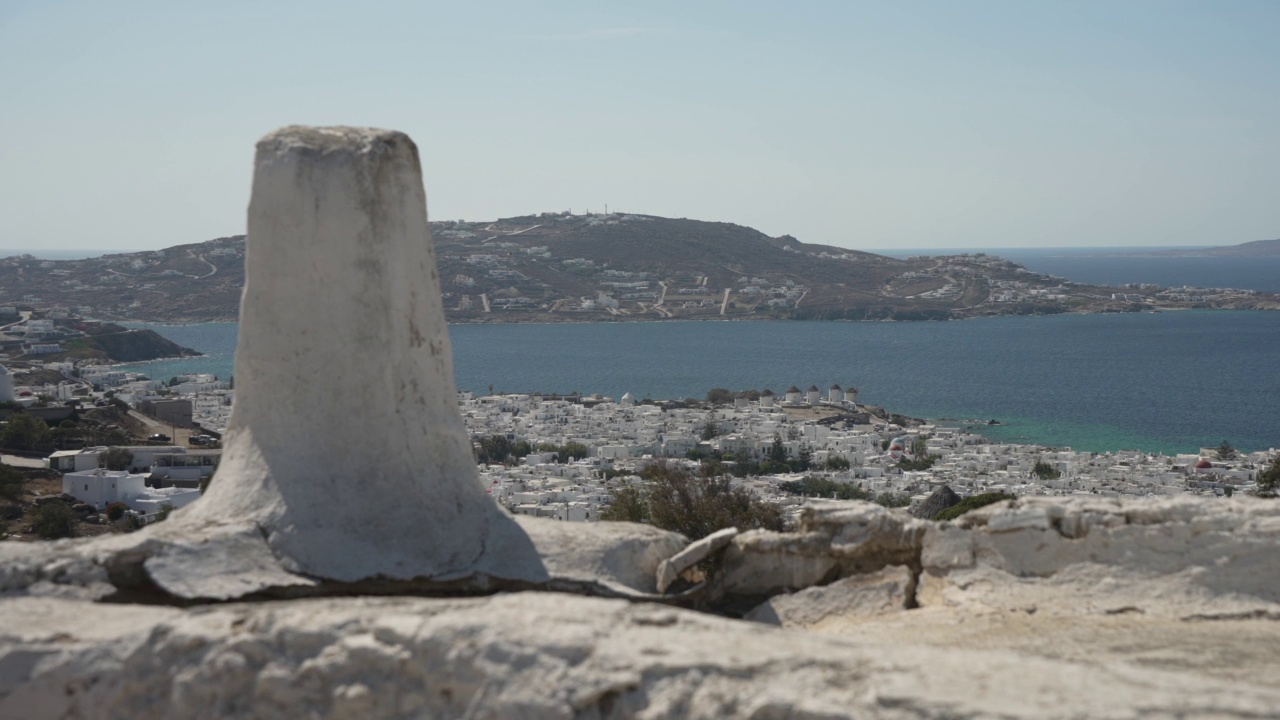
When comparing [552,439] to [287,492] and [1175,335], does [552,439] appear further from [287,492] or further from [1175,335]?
[1175,335]

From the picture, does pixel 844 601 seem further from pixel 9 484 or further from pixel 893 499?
pixel 893 499

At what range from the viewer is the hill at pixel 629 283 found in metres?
148

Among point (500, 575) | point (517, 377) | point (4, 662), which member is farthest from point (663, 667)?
point (517, 377)

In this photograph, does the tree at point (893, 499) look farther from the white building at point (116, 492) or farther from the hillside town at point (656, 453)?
the white building at point (116, 492)

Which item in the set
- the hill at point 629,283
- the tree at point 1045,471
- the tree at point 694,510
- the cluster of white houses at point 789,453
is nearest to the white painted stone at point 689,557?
the tree at point 694,510

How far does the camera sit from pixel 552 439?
204ft

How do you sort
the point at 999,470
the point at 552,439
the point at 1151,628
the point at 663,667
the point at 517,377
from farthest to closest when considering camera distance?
the point at 517,377, the point at 552,439, the point at 999,470, the point at 1151,628, the point at 663,667

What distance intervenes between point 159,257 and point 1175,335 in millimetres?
129989

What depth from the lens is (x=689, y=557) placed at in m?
7.48


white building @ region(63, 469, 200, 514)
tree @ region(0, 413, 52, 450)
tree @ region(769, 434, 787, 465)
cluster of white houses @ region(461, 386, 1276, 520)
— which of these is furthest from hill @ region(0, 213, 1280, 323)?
white building @ region(63, 469, 200, 514)

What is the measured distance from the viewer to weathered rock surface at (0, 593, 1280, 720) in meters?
4.41

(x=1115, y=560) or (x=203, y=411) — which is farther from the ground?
(x=1115, y=560)

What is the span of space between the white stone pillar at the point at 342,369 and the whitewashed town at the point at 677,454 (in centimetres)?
2010

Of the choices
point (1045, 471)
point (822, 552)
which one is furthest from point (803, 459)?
point (822, 552)
